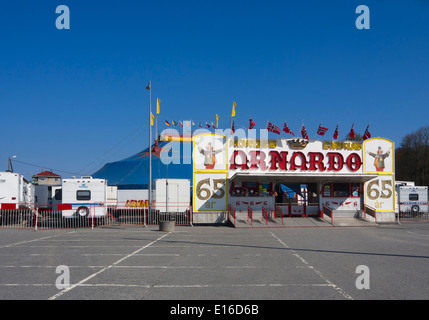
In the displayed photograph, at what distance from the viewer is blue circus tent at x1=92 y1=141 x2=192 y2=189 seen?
151 feet

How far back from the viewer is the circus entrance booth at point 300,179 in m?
27.5

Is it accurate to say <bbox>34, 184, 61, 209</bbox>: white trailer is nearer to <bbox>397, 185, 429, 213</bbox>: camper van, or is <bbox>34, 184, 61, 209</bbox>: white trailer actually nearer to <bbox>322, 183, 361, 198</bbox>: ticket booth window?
<bbox>322, 183, 361, 198</bbox>: ticket booth window

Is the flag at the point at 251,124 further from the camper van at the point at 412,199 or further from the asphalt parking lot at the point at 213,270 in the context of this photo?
the camper van at the point at 412,199

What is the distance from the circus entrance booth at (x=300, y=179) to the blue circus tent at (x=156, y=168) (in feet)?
59.5

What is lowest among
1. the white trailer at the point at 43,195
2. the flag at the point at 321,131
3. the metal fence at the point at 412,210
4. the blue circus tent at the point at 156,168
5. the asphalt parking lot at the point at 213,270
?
the metal fence at the point at 412,210

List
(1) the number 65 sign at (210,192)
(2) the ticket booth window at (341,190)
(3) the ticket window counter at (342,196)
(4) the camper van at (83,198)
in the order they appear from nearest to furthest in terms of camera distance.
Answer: (4) the camper van at (83,198)
(1) the number 65 sign at (210,192)
(3) the ticket window counter at (342,196)
(2) the ticket booth window at (341,190)

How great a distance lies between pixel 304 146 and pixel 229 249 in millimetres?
15313

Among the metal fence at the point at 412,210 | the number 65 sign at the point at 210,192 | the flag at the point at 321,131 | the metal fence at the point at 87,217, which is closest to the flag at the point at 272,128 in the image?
the flag at the point at 321,131

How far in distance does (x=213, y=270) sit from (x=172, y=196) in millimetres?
18368

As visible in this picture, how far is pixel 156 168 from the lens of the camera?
48.5 metres

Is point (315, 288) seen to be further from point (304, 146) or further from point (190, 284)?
point (304, 146)

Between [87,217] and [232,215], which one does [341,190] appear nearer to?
[232,215]

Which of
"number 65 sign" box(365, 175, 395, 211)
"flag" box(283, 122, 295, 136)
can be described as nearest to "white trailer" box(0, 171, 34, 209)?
"flag" box(283, 122, 295, 136)
